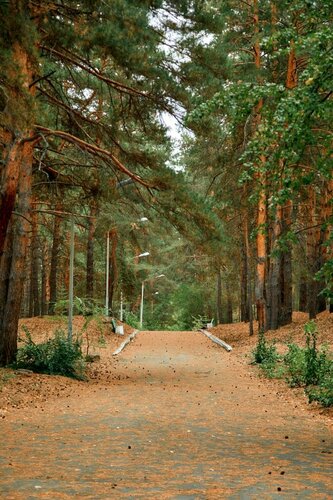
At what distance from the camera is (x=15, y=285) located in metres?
16.2

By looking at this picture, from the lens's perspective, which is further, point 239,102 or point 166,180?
point 166,180

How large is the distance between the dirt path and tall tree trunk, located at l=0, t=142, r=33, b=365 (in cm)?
235

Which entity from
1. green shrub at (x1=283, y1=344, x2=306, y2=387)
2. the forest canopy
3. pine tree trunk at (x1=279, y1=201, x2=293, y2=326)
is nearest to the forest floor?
green shrub at (x1=283, y1=344, x2=306, y2=387)

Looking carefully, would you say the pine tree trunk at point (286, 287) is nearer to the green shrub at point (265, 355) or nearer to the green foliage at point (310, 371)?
the green shrub at point (265, 355)

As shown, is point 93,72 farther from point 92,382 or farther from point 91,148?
point 92,382

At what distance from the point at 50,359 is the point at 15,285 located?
6.78 ft

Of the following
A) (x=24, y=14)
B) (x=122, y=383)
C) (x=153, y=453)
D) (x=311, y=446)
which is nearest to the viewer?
(x=153, y=453)

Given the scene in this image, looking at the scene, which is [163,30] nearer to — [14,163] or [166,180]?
[166,180]

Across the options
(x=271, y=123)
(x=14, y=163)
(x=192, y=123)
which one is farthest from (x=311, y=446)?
(x=192, y=123)

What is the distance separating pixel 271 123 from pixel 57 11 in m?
7.28

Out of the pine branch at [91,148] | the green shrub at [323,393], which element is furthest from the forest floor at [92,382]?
the pine branch at [91,148]

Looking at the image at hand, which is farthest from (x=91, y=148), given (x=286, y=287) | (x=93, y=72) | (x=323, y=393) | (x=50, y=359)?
(x=286, y=287)

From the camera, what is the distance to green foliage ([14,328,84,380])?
1650cm

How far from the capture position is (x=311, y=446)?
873cm
